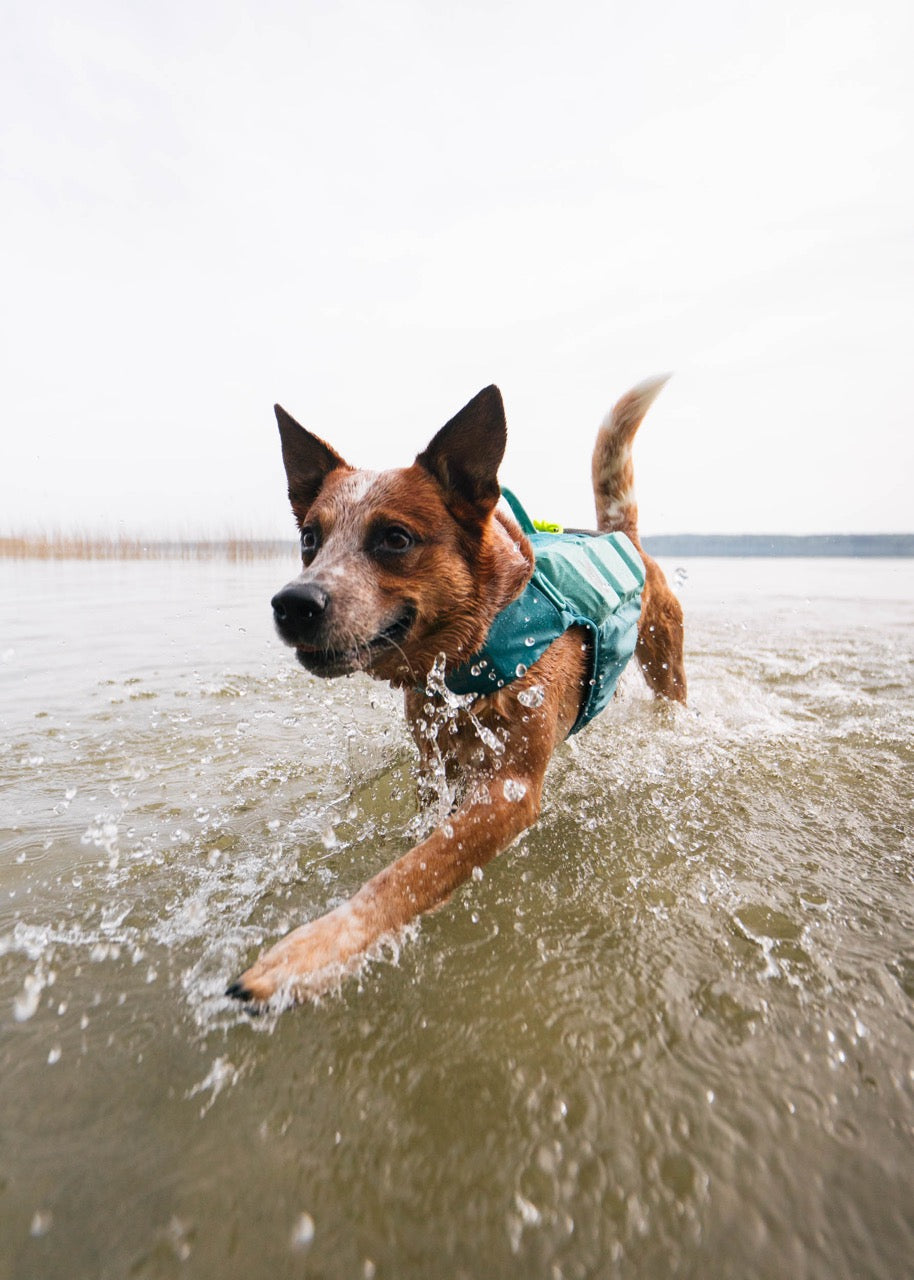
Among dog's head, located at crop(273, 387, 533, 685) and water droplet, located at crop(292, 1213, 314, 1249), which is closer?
water droplet, located at crop(292, 1213, 314, 1249)

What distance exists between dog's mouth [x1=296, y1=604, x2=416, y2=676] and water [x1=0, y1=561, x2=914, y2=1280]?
740 mm

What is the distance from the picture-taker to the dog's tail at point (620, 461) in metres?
3.90

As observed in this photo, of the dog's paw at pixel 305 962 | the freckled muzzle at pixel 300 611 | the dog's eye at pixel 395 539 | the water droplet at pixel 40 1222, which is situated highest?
the dog's eye at pixel 395 539

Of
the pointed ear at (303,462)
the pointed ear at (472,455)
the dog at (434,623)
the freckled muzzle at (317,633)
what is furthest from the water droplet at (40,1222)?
the pointed ear at (303,462)

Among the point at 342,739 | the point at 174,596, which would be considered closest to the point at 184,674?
the point at 342,739

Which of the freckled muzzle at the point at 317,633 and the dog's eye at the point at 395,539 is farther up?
the dog's eye at the point at 395,539

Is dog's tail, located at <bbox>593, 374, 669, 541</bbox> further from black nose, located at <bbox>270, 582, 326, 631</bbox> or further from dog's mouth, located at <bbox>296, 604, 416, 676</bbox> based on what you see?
black nose, located at <bbox>270, 582, 326, 631</bbox>

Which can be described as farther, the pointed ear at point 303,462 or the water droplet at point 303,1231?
the pointed ear at point 303,462

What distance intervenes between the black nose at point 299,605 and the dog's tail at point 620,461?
2.60 m

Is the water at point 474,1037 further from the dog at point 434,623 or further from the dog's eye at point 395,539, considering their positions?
the dog's eye at point 395,539

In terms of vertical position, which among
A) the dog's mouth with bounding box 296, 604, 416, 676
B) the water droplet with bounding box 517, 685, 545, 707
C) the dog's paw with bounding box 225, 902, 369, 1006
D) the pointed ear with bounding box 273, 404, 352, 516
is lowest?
the dog's paw with bounding box 225, 902, 369, 1006

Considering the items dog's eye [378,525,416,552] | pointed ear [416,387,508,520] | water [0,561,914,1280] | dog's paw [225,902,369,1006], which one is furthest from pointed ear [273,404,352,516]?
dog's paw [225,902,369,1006]

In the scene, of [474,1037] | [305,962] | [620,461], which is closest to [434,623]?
[305,962]

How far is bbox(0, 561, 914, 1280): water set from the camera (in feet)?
3.31
